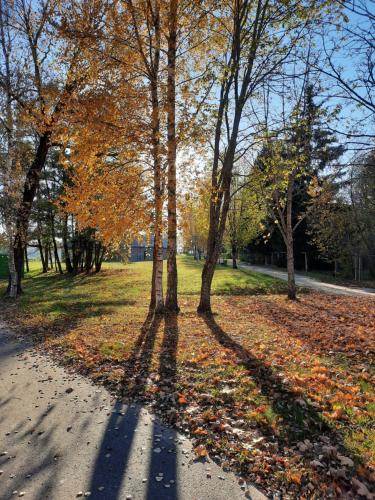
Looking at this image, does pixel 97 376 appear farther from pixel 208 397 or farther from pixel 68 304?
pixel 68 304

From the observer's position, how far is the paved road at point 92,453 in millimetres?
3178

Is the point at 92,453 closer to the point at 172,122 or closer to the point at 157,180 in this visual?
the point at 157,180

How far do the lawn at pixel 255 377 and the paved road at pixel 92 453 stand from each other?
309 mm

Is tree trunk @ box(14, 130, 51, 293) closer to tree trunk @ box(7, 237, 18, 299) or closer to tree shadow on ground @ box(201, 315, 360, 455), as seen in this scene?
tree trunk @ box(7, 237, 18, 299)

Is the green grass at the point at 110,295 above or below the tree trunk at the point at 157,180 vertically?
below

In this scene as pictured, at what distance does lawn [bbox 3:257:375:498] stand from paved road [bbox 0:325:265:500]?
0.31 meters

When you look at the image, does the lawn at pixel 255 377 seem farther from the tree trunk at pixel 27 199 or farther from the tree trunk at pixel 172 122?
the tree trunk at pixel 27 199

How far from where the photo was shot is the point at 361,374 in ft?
18.4

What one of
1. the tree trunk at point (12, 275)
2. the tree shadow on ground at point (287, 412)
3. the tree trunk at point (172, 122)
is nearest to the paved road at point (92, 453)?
the tree shadow on ground at point (287, 412)

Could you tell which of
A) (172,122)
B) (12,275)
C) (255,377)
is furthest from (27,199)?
(255,377)

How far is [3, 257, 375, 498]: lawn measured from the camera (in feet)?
11.5

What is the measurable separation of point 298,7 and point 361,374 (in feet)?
26.5

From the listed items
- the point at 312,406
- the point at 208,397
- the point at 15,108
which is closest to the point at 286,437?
the point at 312,406

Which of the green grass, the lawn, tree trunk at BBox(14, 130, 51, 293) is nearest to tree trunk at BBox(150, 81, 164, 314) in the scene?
the lawn
